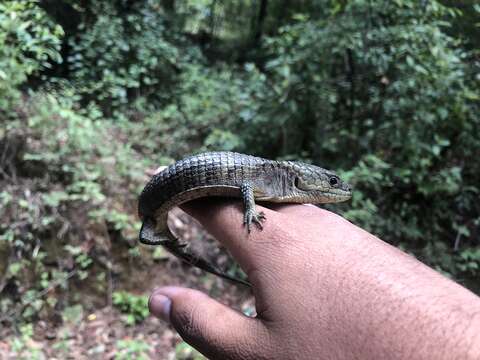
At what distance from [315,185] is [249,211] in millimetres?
353

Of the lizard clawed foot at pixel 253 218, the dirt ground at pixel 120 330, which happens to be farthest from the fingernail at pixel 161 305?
the dirt ground at pixel 120 330

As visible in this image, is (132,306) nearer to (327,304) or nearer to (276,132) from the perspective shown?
(276,132)

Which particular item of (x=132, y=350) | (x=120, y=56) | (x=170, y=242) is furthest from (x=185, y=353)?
(x=120, y=56)

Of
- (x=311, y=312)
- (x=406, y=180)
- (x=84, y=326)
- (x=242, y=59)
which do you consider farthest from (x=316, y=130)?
(x=242, y=59)

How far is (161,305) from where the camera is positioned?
1.70 meters

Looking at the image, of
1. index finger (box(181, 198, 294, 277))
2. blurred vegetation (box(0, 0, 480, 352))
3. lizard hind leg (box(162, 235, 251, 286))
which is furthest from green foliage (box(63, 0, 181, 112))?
index finger (box(181, 198, 294, 277))

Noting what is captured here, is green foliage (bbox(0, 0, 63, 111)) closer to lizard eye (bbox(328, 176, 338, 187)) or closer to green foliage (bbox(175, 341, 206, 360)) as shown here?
green foliage (bbox(175, 341, 206, 360))

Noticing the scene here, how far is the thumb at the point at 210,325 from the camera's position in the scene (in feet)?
4.41

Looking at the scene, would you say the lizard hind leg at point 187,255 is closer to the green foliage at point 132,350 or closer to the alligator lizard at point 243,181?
the alligator lizard at point 243,181

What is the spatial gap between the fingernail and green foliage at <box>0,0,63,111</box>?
326cm

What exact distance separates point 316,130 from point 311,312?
3.95 m

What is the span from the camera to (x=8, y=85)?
4.18 meters

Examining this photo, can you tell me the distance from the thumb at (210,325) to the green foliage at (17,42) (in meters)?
3.33

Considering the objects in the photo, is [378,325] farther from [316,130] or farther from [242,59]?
[242,59]
